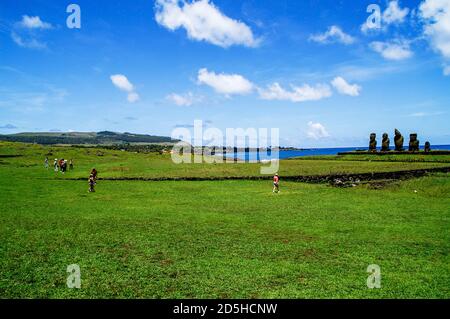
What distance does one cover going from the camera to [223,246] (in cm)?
1994

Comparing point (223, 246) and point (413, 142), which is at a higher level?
point (413, 142)

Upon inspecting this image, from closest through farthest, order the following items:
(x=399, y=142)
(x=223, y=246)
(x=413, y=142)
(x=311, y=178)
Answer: (x=223, y=246), (x=311, y=178), (x=413, y=142), (x=399, y=142)

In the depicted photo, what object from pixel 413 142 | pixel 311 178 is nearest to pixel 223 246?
pixel 311 178

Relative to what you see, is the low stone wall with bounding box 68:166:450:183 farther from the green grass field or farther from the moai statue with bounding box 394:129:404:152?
the moai statue with bounding box 394:129:404:152

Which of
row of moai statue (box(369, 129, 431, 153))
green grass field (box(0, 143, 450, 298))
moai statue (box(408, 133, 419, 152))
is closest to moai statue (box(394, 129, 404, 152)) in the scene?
row of moai statue (box(369, 129, 431, 153))

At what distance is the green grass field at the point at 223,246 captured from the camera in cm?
1436

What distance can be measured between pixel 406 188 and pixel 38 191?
47834mm

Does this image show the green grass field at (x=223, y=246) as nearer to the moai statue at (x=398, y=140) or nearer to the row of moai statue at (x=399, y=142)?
the row of moai statue at (x=399, y=142)

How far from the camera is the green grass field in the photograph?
14359 millimetres

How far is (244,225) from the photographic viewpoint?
83.9 feet

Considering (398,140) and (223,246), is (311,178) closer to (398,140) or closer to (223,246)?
(223,246)

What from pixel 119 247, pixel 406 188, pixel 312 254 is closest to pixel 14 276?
pixel 119 247

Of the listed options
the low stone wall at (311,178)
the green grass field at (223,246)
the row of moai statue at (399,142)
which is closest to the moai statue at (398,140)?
the row of moai statue at (399,142)

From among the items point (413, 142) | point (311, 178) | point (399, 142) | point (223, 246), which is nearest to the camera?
point (223, 246)
